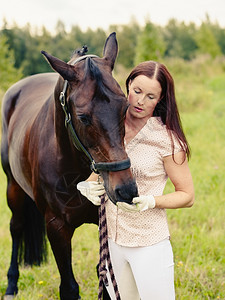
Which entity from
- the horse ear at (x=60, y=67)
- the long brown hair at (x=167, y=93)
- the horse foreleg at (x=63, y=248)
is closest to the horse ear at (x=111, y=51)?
the long brown hair at (x=167, y=93)

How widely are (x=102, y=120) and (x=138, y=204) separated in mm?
407

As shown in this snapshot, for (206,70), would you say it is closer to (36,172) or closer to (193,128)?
(193,128)

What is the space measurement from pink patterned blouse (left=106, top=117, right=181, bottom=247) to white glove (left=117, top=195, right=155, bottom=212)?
164mm

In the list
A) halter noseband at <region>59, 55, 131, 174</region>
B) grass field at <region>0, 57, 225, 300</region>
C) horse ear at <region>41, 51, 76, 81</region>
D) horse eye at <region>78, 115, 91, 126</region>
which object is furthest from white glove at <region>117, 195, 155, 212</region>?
grass field at <region>0, 57, 225, 300</region>

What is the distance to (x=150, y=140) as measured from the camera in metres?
1.76

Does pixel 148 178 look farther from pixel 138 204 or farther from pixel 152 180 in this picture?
pixel 138 204

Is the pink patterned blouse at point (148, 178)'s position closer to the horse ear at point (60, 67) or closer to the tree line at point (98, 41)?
the horse ear at point (60, 67)

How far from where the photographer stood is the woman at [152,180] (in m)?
1.73

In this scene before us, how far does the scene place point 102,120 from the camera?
1513mm

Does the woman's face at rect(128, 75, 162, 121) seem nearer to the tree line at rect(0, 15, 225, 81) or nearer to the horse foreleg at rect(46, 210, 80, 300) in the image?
the horse foreleg at rect(46, 210, 80, 300)

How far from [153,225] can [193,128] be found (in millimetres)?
6216

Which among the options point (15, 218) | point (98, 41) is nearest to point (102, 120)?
point (15, 218)

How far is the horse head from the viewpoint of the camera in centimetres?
151

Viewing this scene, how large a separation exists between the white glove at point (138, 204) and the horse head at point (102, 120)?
3 centimetres
